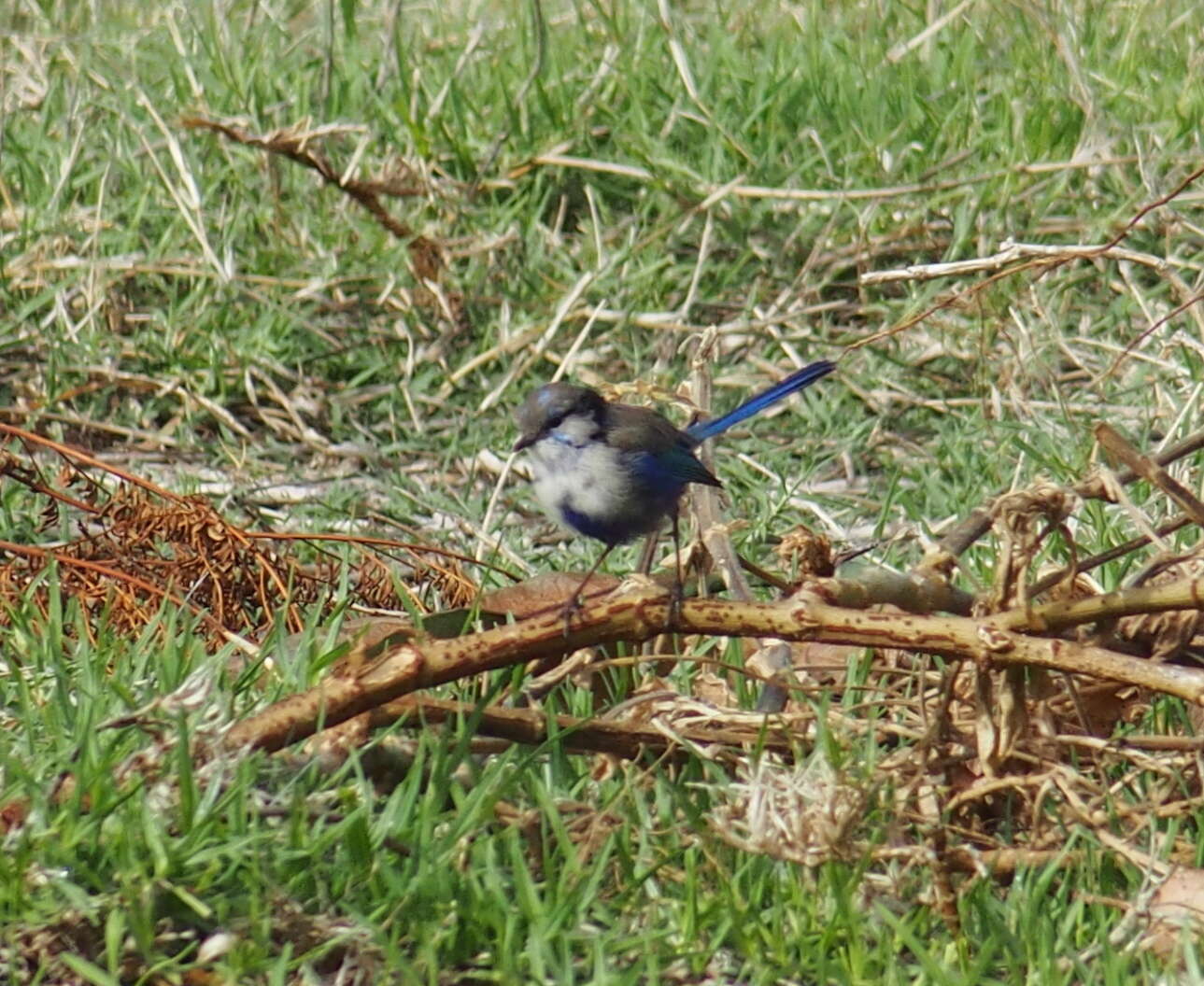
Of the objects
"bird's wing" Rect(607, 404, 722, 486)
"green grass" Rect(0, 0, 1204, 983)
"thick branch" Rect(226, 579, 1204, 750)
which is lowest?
"green grass" Rect(0, 0, 1204, 983)

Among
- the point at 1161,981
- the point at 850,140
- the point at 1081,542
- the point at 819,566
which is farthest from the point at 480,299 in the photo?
the point at 1161,981

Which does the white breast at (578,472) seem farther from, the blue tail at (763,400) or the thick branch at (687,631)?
the thick branch at (687,631)

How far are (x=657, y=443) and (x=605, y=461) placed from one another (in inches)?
7.0

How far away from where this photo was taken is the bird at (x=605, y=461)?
3809 mm

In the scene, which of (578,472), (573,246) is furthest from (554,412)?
(573,246)

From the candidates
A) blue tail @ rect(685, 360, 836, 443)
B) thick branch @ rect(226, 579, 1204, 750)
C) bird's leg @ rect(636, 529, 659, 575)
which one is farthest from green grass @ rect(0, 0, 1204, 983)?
thick branch @ rect(226, 579, 1204, 750)

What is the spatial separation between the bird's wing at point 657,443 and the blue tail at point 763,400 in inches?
5.0

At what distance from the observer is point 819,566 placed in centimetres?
317

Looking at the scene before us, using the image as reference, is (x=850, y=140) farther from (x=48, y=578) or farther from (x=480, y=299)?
(x=48, y=578)

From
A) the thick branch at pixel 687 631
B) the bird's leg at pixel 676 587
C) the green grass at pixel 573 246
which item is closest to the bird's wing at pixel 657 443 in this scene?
the bird's leg at pixel 676 587

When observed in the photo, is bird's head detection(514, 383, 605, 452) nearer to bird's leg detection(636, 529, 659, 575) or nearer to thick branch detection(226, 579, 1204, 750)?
bird's leg detection(636, 529, 659, 575)

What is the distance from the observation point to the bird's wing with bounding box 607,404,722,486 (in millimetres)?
3861

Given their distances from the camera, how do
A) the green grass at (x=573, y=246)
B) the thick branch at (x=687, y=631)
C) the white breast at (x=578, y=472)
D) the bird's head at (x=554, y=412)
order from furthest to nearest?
the green grass at (x=573, y=246) < the bird's head at (x=554, y=412) < the white breast at (x=578, y=472) < the thick branch at (x=687, y=631)

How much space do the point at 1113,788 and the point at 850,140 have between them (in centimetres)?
335
